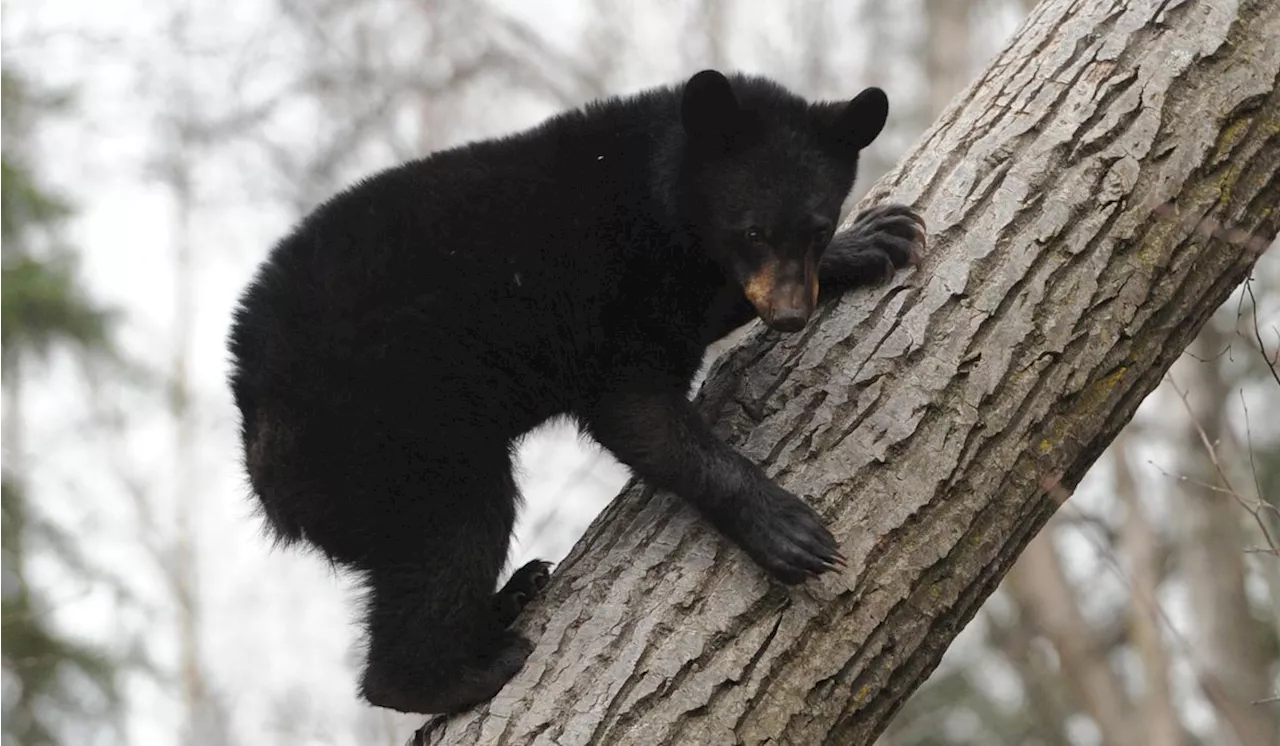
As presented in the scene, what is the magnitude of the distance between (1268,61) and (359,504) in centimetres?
321

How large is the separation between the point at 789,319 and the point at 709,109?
94cm

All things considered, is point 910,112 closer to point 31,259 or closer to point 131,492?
point 31,259

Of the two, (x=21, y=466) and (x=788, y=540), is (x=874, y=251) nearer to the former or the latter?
(x=788, y=540)

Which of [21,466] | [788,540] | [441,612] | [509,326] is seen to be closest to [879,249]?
[788,540]

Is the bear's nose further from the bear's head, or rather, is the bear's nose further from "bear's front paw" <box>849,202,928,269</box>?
"bear's front paw" <box>849,202,928,269</box>

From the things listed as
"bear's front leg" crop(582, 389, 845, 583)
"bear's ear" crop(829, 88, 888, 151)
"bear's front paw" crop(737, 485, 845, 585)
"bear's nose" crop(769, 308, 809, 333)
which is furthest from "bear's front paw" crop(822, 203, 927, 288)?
"bear's front paw" crop(737, 485, 845, 585)

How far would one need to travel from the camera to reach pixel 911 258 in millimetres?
4098

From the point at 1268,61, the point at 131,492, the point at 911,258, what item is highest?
the point at 131,492

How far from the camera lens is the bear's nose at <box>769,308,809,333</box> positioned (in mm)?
4016

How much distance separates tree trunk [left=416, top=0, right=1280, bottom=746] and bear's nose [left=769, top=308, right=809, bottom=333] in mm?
115

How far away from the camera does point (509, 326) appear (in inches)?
169

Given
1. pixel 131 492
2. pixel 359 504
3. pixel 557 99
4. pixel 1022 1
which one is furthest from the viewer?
pixel 131 492

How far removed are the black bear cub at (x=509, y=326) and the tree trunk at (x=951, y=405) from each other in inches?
5.8

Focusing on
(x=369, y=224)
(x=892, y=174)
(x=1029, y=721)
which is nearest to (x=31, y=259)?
(x=369, y=224)
